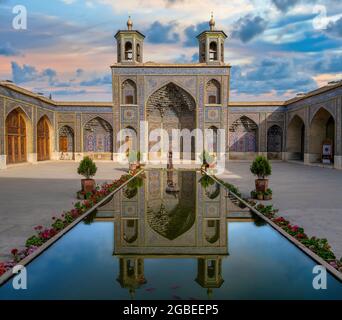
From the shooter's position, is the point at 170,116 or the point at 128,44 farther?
the point at 170,116

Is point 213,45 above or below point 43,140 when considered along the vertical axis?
above

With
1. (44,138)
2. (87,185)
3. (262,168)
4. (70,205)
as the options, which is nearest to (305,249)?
(262,168)

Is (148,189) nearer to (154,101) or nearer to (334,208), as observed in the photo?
Answer: (334,208)

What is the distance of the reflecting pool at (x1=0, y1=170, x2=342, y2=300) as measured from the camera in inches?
127

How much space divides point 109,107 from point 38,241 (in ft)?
64.8

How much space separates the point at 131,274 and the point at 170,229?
6.23 feet

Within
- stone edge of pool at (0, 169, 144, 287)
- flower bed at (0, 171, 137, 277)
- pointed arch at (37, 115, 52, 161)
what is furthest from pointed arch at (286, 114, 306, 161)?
stone edge of pool at (0, 169, 144, 287)

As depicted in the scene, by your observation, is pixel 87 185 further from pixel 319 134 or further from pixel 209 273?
pixel 319 134

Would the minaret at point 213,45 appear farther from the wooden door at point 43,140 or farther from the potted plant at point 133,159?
the wooden door at point 43,140

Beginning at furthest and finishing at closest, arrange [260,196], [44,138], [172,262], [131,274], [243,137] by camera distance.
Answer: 1. [243,137]
2. [44,138]
3. [260,196]
4. [172,262]
5. [131,274]

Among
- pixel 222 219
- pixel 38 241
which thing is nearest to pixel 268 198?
pixel 222 219

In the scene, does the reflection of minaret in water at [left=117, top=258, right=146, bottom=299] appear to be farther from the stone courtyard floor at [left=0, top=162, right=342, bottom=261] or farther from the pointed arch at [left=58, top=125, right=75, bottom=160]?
the pointed arch at [left=58, top=125, right=75, bottom=160]

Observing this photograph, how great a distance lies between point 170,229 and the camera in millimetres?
5488

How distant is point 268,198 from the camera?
8.32m
